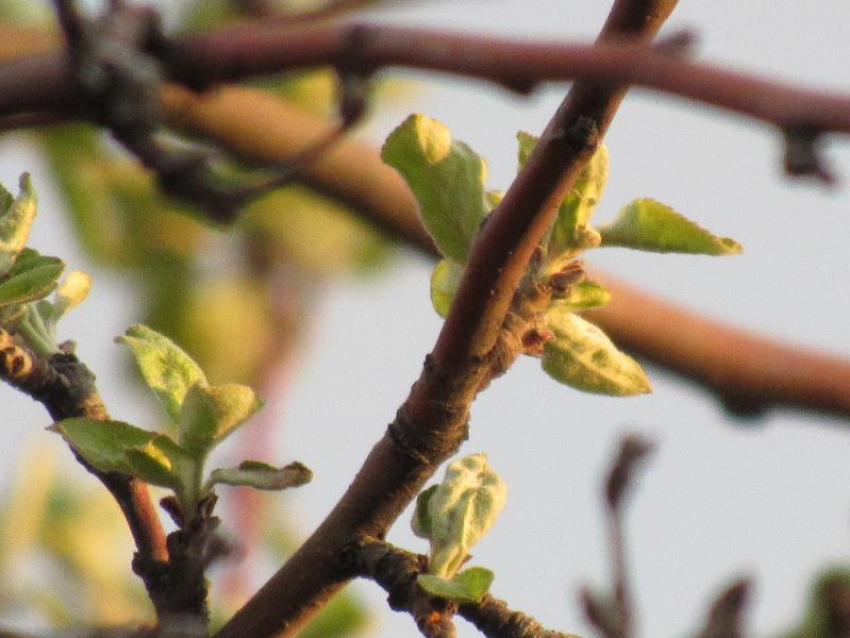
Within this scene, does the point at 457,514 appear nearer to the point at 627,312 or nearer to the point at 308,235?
the point at 627,312

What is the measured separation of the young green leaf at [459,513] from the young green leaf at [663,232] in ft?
0.41

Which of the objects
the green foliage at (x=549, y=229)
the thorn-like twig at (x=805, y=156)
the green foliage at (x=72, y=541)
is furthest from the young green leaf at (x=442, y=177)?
the green foliage at (x=72, y=541)

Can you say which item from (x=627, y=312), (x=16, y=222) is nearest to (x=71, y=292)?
(x=16, y=222)

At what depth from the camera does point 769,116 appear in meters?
0.41

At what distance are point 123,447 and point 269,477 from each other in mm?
63

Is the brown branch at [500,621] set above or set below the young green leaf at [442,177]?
below

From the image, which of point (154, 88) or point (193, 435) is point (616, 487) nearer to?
point (193, 435)

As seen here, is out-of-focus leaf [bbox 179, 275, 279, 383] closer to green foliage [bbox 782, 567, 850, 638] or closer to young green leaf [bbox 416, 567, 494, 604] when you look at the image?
green foliage [bbox 782, 567, 850, 638]

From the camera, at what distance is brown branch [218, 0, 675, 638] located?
53 cm

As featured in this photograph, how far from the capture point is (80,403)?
2.09 feet

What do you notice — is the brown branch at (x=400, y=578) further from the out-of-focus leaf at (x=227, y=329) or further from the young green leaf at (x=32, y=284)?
the out-of-focus leaf at (x=227, y=329)

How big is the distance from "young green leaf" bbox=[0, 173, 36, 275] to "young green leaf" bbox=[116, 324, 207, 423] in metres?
0.06

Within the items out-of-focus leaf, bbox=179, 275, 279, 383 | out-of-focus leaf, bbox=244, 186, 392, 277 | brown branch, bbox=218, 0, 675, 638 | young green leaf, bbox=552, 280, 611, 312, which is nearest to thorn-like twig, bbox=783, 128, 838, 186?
brown branch, bbox=218, 0, 675, 638

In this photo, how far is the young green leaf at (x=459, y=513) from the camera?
607 mm
